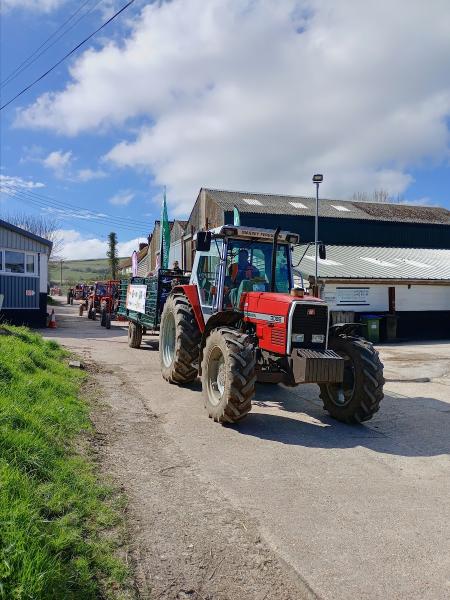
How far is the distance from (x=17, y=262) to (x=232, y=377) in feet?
46.6

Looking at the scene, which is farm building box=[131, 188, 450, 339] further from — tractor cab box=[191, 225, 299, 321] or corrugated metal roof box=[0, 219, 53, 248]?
corrugated metal roof box=[0, 219, 53, 248]

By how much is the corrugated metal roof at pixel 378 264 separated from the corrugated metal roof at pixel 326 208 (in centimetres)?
427

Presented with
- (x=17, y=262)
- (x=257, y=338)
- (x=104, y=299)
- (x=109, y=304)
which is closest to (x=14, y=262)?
(x=17, y=262)

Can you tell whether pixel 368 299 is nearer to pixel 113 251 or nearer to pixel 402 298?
pixel 402 298

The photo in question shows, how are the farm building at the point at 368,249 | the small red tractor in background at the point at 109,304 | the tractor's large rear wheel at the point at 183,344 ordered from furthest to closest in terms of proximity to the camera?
the small red tractor in background at the point at 109,304
the farm building at the point at 368,249
the tractor's large rear wheel at the point at 183,344

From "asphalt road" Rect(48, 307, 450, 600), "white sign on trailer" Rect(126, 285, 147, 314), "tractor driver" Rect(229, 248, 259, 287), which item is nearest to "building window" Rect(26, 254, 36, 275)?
"white sign on trailer" Rect(126, 285, 147, 314)

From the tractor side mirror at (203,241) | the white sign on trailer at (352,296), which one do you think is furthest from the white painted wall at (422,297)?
the tractor side mirror at (203,241)

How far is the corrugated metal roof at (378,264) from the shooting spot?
757 inches

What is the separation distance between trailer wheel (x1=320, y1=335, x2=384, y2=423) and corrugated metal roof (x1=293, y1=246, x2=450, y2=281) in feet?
36.9

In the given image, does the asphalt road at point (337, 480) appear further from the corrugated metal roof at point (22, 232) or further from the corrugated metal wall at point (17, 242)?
the corrugated metal roof at point (22, 232)

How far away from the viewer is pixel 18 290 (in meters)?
17.9

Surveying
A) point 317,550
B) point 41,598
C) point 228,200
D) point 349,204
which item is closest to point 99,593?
point 41,598

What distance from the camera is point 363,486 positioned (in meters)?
4.70

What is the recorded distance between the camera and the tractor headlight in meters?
6.53
